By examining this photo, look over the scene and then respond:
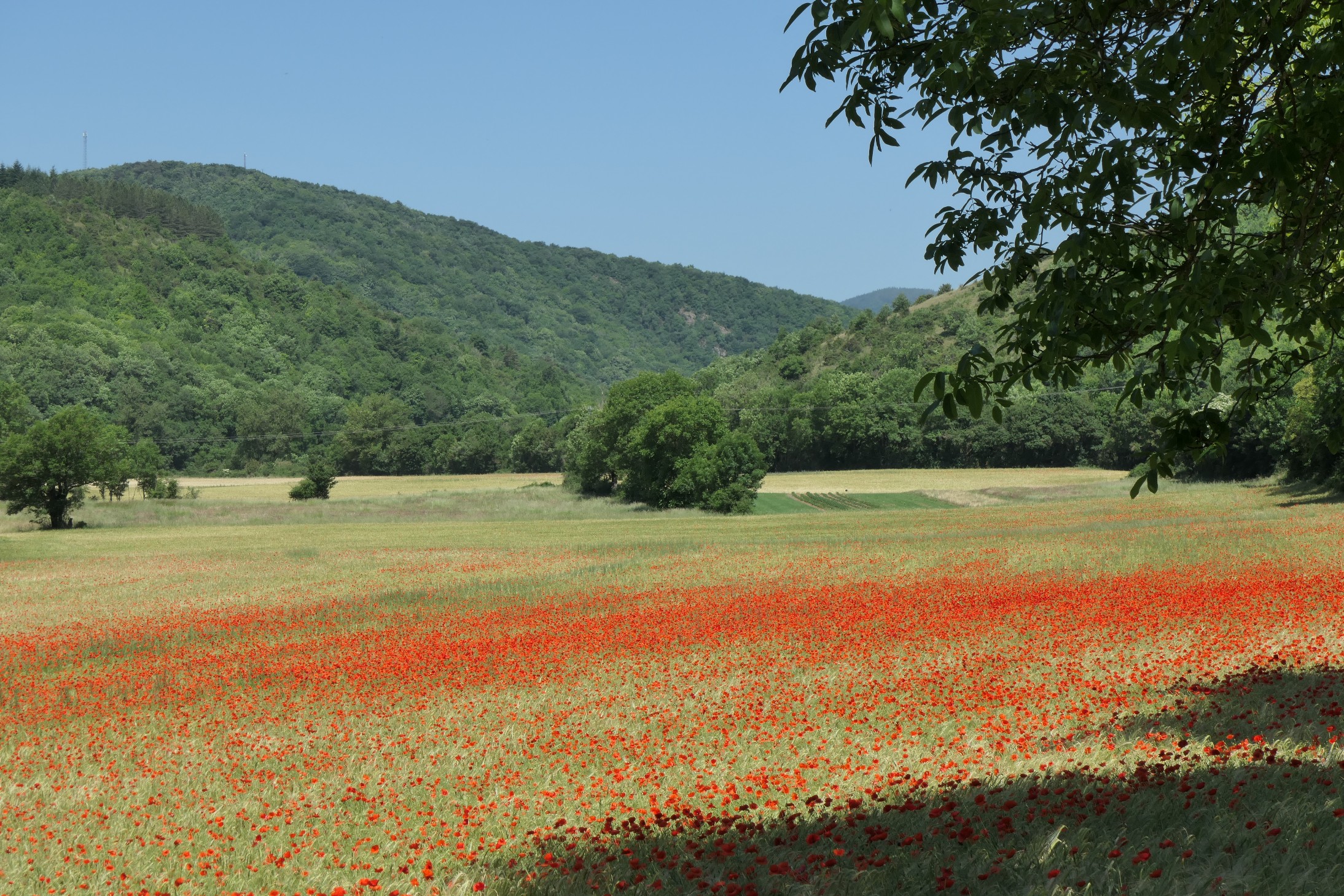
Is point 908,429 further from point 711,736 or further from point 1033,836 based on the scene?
point 1033,836

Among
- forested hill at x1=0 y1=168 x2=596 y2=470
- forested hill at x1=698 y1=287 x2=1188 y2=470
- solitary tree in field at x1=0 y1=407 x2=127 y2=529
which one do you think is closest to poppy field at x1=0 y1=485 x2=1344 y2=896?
solitary tree in field at x1=0 y1=407 x2=127 y2=529

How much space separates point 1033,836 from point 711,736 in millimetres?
5138

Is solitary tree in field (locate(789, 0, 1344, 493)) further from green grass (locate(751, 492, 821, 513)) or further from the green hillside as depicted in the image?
the green hillside

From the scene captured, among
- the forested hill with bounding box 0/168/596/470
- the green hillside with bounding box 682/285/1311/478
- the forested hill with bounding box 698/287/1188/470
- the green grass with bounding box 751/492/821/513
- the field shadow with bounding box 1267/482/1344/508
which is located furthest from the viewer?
the forested hill with bounding box 0/168/596/470

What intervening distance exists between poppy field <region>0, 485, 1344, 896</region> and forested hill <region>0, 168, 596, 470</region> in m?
128

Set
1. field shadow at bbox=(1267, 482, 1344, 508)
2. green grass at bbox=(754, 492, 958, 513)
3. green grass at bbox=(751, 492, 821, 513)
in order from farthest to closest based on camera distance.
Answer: green grass at bbox=(754, 492, 958, 513), green grass at bbox=(751, 492, 821, 513), field shadow at bbox=(1267, 482, 1344, 508)

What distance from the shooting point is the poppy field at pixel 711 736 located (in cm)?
687

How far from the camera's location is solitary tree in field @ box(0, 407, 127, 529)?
236 feet

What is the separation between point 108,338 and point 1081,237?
6494 inches

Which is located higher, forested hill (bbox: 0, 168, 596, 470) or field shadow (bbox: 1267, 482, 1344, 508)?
forested hill (bbox: 0, 168, 596, 470)

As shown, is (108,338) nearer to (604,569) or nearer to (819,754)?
(604,569)

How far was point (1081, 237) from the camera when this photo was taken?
588 centimetres

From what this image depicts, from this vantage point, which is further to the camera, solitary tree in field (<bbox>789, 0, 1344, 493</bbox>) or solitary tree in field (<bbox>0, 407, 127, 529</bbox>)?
solitary tree in field (<bbox>0, 407, 127, 529</bbox>)

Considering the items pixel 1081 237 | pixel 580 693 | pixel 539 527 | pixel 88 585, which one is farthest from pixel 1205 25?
pixel 539 527
